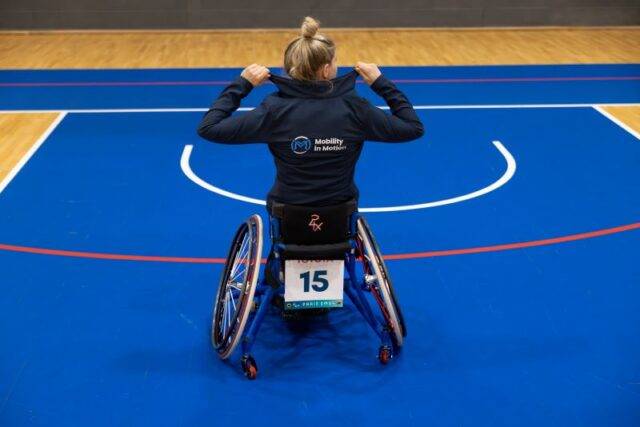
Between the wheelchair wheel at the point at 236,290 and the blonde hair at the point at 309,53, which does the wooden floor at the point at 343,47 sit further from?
the blonde hair at the point at 309,53

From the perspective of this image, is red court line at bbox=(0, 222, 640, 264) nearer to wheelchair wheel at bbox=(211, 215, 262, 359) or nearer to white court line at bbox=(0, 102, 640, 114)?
wheelchair wheel at bbox=(211, 215, 262, 359)

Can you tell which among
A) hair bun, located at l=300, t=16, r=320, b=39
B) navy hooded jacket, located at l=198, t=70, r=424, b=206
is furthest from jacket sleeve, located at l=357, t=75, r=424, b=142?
hair bun, located at l=300, t=16, r=320, b=39

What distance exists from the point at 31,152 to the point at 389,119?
184 inches

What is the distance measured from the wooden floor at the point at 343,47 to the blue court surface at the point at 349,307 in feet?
9.17

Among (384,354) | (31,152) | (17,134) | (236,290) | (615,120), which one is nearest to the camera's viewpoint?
(384,354)

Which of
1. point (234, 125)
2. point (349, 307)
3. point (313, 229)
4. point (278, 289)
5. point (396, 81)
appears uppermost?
point (234, 125)

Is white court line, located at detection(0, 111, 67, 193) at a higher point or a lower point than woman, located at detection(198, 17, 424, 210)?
lower

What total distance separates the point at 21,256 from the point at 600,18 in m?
11.5

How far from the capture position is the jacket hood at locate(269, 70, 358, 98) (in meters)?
3.93

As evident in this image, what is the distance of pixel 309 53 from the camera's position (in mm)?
3863

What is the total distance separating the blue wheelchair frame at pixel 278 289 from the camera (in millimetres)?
4184

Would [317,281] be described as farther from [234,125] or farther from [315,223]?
[234,125]

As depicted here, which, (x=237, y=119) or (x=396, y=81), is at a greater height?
(x=237, y=119)

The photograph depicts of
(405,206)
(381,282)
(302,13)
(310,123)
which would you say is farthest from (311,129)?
(302,13)
